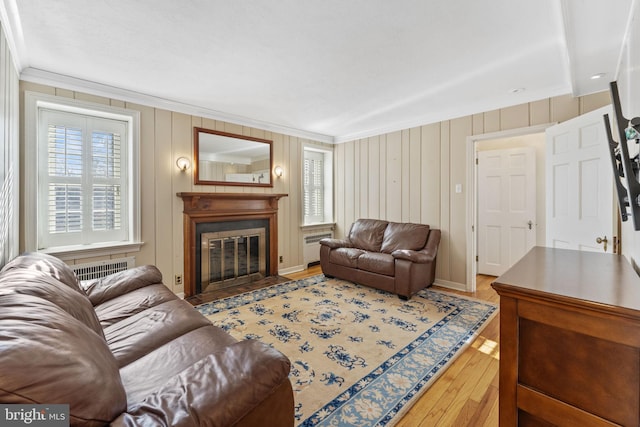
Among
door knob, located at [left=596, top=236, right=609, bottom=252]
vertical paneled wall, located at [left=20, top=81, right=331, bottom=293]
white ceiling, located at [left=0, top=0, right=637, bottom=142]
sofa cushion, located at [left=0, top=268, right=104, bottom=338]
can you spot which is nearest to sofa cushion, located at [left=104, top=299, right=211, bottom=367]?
sofa cushion, located at [left=0, top=268, right=104, bottom=338]

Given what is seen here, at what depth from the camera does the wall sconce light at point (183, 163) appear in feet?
11.7

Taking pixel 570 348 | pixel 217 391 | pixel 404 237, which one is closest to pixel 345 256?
pixel 404 237

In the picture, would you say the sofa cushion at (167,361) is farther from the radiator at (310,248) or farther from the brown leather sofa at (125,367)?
the radiator at (310,248)

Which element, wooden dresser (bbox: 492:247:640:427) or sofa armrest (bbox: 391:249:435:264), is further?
sofa armrest (bbox: 391:249:435:264)

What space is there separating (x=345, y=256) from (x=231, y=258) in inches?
65.5

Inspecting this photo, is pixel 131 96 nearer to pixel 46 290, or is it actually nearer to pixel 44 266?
pixel 44 266

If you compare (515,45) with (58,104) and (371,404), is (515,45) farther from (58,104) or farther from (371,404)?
(58,104)

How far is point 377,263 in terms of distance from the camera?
364 centimetres

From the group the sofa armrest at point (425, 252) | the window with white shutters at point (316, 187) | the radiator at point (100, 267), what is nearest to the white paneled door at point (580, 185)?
the sofa armrest at point (425, 252)

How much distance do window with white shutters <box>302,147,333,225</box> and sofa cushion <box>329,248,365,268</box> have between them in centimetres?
112

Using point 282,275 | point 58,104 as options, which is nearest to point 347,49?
point 58,104

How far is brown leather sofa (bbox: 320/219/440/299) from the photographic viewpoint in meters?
3.43

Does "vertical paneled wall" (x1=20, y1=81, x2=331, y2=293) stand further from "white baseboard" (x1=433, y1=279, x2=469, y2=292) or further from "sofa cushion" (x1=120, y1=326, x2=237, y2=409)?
"white baseboard" (x1=433, y1=279, x2=469, y2=292)

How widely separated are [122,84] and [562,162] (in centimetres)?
457
